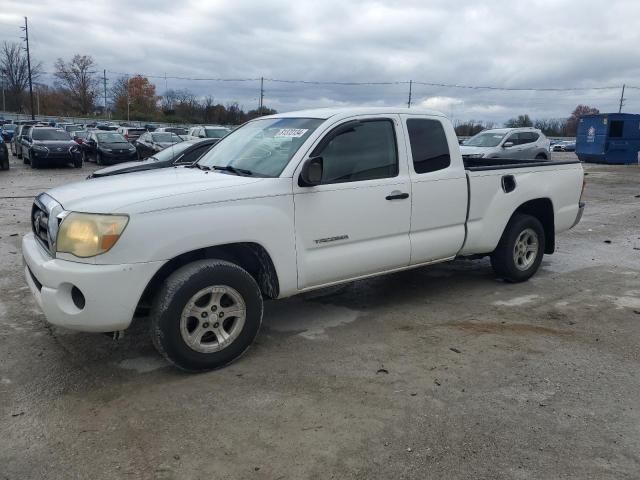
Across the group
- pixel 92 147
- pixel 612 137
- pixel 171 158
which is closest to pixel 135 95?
pixel 92 147

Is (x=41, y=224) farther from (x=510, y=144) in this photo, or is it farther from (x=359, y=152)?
(x=510, y=144)

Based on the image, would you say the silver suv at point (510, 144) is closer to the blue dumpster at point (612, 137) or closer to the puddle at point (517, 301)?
the blue dumpster at point (612, 137)

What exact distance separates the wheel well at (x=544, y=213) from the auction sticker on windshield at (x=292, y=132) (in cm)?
293

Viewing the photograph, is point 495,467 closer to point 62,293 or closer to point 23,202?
point 62,293

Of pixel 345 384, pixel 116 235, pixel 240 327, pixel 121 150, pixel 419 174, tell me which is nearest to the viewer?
pixel 116 235

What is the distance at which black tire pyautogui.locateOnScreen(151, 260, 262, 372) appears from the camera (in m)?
3.68

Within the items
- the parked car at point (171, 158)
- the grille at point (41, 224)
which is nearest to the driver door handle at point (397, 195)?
the grille at point (41, 224)

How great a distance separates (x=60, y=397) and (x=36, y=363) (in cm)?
65

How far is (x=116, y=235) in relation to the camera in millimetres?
3510

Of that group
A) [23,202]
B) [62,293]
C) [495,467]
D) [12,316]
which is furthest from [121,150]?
[495,467]

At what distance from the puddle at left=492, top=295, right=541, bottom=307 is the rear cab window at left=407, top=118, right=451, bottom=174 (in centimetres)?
150

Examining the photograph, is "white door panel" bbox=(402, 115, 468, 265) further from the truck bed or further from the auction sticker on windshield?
the auction sticker on windshield

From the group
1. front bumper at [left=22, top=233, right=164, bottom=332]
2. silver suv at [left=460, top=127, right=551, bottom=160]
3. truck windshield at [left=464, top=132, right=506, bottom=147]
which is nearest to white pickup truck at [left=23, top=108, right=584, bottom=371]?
front bumper at [left=22, top=233, right=164, bottom=332]

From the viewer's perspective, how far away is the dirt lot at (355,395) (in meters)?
2.91
